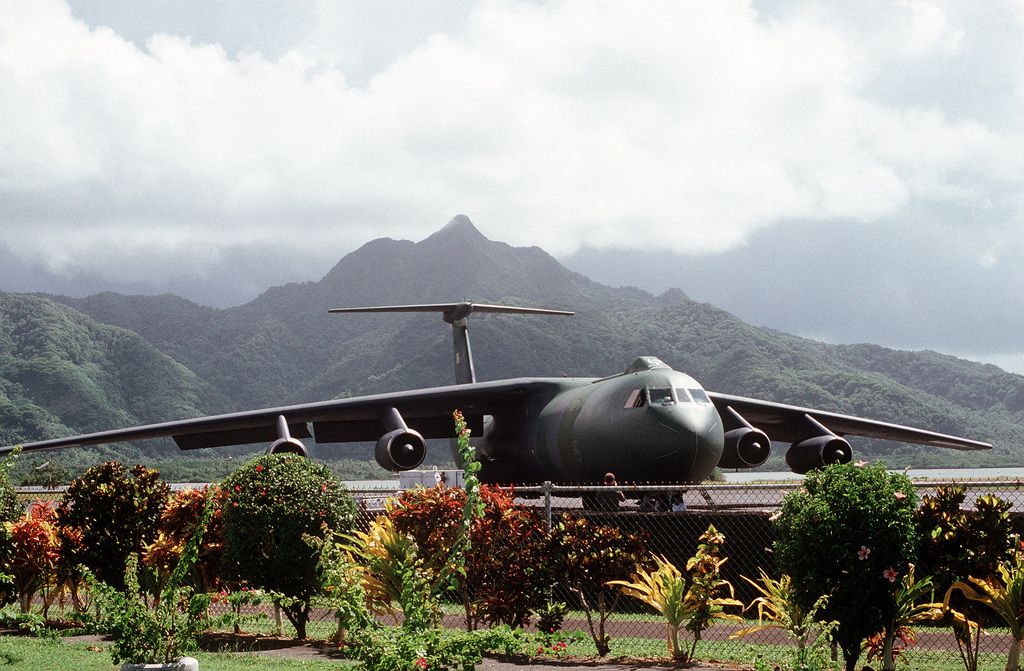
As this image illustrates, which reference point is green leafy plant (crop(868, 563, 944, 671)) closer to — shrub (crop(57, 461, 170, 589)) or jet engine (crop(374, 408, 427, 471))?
shrub (crop(57, 461, 170, 589))

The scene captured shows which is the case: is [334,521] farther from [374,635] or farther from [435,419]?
[435,419]

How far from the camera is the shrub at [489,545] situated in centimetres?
976

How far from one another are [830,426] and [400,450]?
1163 centimetres

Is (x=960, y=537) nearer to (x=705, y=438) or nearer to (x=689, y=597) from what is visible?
(x=689, y=597)

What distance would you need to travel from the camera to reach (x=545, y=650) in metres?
9.32

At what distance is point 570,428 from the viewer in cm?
1859

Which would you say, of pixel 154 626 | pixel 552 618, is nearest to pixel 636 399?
pixel 552 618

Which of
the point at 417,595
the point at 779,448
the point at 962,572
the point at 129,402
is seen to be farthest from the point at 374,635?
the point at 129,402

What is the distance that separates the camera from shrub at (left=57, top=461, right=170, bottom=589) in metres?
12.3

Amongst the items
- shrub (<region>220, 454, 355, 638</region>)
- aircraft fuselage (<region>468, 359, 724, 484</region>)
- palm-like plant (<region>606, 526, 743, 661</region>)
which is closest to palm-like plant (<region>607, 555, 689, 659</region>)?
palm-like plant (<region>606, 526, 743, 661</region>)

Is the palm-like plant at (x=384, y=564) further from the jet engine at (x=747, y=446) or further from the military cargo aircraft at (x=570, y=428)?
the jet engine at (x=747, y=446)

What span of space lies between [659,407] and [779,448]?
487 ft

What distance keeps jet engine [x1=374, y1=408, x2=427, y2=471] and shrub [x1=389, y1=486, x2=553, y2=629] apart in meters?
8.10

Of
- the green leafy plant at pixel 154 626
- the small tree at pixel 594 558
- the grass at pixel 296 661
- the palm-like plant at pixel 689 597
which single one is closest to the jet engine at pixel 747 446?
the grass at pixel 296 661
